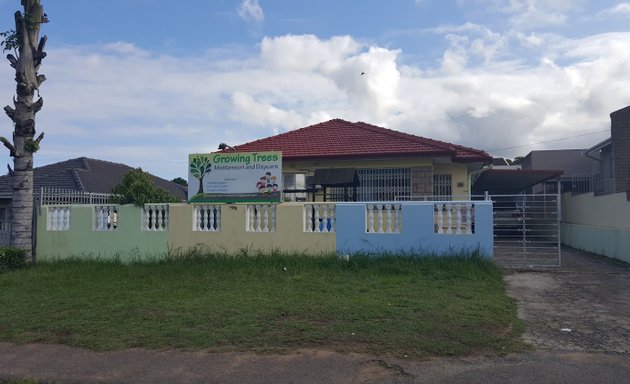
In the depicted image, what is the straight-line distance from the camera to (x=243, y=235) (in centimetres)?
1093

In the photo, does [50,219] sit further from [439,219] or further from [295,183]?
[439,219]

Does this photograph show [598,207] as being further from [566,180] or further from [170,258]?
[170,258]

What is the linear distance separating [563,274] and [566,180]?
531 inches

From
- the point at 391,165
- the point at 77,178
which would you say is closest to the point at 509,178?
the point at 391,165

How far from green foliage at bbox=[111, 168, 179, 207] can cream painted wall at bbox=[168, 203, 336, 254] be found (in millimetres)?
678

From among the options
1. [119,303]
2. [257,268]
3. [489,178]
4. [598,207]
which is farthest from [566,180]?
[119,303]

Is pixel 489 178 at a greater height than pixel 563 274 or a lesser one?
greater

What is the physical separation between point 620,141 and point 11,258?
16.8m

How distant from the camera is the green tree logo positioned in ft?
37.8

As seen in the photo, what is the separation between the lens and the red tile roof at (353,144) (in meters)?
14.4

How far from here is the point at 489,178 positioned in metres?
21.3

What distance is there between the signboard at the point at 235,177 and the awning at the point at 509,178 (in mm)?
11255

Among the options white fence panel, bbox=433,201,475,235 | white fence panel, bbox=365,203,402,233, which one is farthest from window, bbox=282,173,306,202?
white fence panel, bbox=433,201,475,235

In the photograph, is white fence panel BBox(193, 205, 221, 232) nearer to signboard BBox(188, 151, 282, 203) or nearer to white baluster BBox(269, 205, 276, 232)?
signboard BBox(188, 151, 282, 203)
